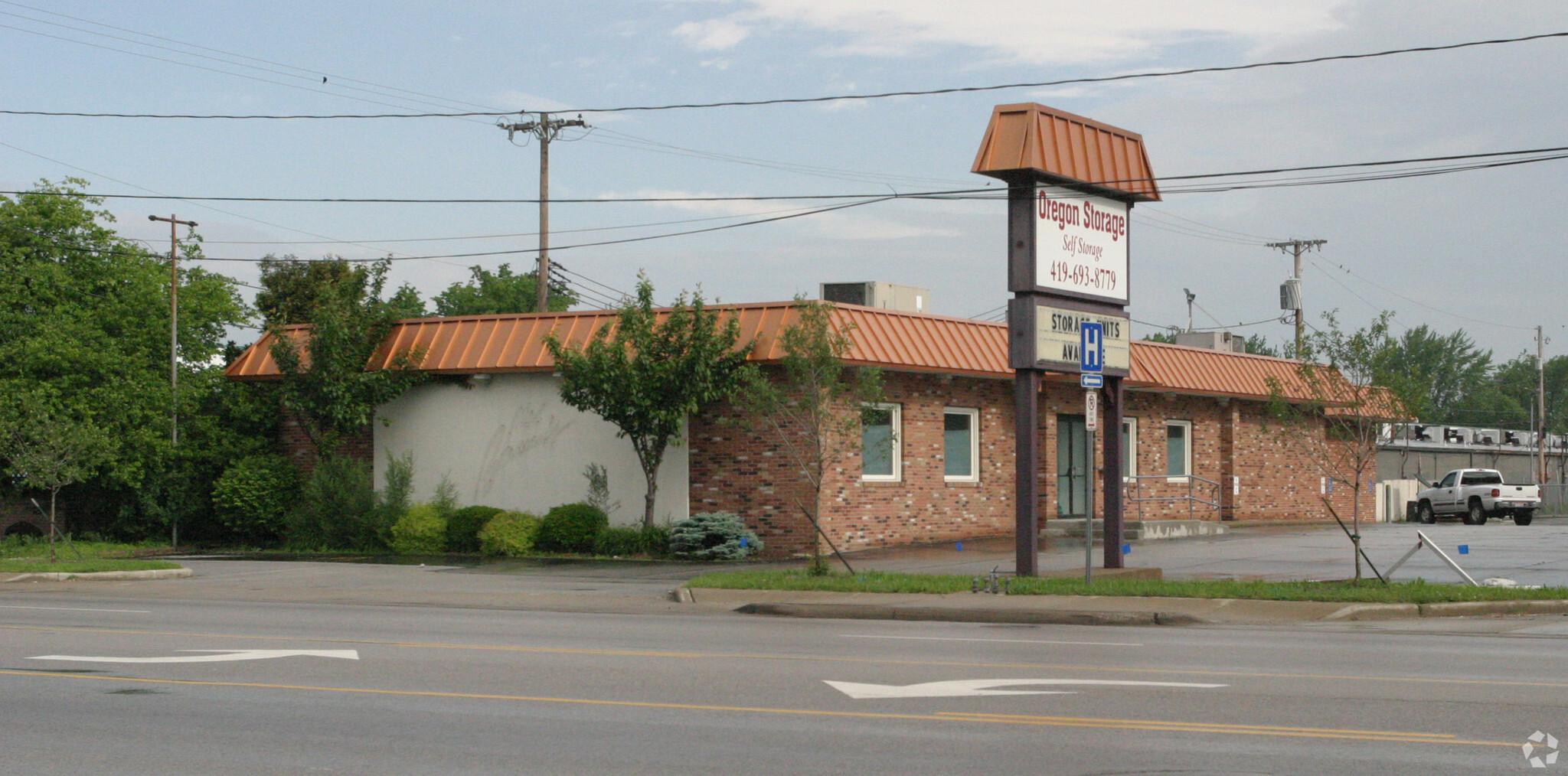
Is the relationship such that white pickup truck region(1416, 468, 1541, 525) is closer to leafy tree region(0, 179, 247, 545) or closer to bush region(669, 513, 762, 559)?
bush region(669, 513, 762, 559)

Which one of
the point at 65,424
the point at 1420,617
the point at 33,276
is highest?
the point at 33,276

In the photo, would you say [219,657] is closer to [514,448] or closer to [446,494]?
[514,448]

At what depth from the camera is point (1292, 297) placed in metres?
58.2

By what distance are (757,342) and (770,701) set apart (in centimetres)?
1677

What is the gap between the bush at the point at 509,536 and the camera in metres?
27.7

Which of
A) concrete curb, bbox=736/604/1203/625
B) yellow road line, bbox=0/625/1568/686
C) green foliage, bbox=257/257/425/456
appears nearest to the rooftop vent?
green foliage, bbox=257/257/425/456

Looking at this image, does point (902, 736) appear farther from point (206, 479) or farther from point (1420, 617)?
point (206, 479)

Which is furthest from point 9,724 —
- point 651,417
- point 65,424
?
point 65,424

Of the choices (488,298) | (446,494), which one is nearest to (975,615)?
(446,494)

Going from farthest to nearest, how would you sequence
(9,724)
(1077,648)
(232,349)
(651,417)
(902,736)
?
(232,349)
(651,417)
(1077,648)
(9,724)
(902,736)

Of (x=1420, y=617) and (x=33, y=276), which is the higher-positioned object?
(x=33, y=276)

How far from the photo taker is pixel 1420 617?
16.7 meters

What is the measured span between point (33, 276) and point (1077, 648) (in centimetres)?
2872

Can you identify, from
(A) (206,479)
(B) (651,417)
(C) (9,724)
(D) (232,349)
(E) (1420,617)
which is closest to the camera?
(C) (9,724)
